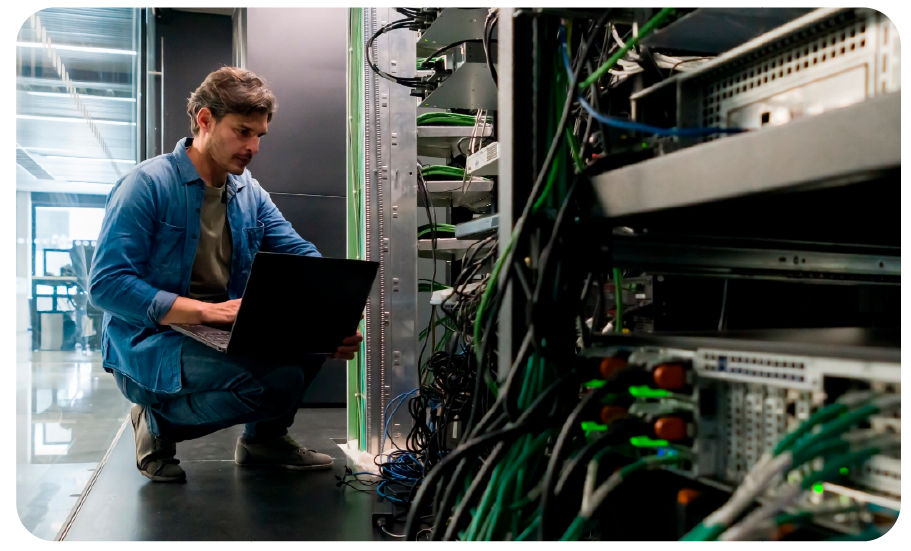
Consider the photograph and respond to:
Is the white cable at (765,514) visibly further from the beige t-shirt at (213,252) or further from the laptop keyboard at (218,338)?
the beige t-shirt at (213,252)

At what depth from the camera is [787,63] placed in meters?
0.70

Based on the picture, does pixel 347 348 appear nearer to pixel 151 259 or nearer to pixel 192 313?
pixel 192 313

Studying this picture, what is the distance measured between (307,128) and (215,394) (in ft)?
7.29

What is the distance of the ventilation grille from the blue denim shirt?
149 centimetres

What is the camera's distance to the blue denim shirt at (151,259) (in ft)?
5.74

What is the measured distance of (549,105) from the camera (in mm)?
903

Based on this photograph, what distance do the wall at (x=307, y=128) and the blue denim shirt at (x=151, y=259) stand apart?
151cm

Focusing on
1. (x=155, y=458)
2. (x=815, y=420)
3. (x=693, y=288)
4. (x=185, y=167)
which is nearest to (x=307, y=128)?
(x=185, y=167)

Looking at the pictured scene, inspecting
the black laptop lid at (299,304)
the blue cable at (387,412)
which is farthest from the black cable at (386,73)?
the blue cable at (387,412)

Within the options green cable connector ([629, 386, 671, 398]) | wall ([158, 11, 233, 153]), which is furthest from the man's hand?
wall ([158, 11, 233, 153])

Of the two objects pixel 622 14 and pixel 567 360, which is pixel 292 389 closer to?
pixel 567 360

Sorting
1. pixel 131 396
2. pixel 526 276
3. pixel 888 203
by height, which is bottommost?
pixel 131 396

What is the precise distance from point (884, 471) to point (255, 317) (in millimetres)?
1340

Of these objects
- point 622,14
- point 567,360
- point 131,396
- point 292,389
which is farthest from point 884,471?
point 131,396
